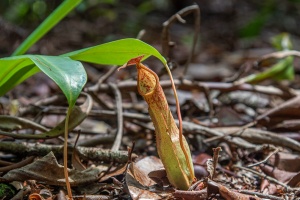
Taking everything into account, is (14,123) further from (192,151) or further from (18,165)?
(192,151)

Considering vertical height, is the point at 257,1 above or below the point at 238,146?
below

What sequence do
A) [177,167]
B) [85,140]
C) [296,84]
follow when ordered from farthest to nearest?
1. [296,84]
2. [85,140]
3. [177,167]

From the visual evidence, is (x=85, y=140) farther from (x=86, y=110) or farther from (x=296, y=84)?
(x=296, y=84)

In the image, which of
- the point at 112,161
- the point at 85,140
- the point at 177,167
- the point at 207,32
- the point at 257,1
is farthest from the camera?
the point at 257,1

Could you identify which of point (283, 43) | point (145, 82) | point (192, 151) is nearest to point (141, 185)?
point (145, 82)

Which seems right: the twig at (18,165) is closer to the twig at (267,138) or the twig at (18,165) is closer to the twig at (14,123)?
the twig at (14,123)

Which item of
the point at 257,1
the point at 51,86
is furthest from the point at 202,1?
the point at 51,86

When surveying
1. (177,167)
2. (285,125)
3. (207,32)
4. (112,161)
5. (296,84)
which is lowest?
(207,32)

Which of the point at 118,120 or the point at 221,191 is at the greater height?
the point at 221,191
